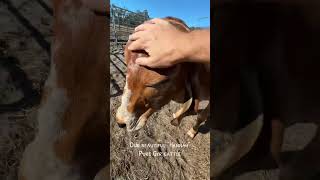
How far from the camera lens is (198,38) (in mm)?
2729

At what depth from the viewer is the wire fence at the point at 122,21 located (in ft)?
8.90

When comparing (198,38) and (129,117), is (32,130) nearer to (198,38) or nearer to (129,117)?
(129,117)

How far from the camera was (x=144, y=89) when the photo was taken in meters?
2.77

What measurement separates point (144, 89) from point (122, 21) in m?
0.29

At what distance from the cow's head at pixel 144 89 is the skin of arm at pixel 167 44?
0.07 feet

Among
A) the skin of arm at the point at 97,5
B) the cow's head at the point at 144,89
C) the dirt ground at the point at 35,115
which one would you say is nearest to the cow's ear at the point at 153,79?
the cow's head at the point at 144,89

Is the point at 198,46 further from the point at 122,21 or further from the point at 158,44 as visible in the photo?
the point at 122,21

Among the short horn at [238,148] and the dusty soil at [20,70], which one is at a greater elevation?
the dusty soil at [20,70]

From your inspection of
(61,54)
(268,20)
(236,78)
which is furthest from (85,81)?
(268,20)

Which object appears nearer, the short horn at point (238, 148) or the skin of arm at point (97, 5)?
the skin of arm at point (97, 5)

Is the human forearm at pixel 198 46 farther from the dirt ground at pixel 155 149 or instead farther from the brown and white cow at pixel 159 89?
the dirt ground at pixel 155 149

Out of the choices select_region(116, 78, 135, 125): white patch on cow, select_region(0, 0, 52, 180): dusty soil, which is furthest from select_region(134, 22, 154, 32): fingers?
select_region(0, 0, 52, 180): dusty soil

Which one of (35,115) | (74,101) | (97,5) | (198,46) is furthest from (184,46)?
(35,115)

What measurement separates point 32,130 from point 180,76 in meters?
0.64
